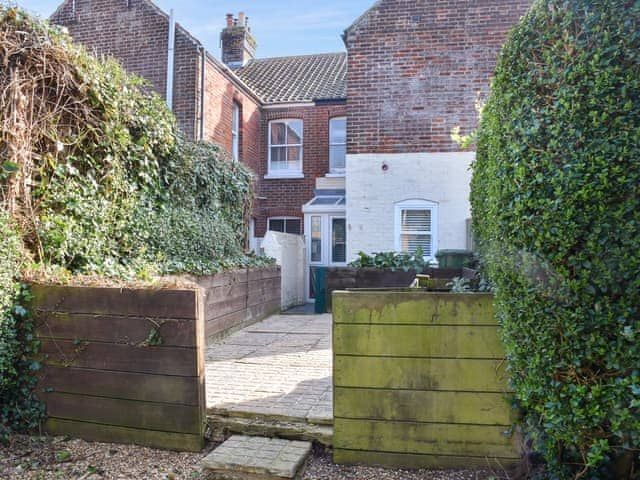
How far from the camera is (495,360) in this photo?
2.96 m

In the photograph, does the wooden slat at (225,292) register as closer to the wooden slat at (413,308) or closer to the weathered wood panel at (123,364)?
the weathered wood panel at (123,364)

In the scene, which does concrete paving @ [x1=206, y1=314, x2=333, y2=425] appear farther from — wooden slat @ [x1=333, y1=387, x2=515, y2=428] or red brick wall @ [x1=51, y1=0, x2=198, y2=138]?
red brick wall @ [x1=51, y1=0, x2=198, y2=138]

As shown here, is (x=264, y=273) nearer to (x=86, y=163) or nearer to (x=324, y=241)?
(x=86, y=163)

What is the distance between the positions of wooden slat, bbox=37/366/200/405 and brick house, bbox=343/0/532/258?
24.9 feet

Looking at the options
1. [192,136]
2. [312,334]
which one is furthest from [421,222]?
[192,136]

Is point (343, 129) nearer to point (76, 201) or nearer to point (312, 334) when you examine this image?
point (312, 334)

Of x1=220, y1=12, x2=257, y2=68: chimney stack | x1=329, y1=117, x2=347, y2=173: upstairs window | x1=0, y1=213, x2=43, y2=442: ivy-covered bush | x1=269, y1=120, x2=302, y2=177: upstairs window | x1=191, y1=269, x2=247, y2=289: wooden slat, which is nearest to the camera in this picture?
x1=0, y1=213, x2=43, y2=442: ivy-covered bush

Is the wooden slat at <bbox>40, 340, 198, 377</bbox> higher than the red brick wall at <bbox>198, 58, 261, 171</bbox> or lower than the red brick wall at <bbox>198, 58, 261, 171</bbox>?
lower

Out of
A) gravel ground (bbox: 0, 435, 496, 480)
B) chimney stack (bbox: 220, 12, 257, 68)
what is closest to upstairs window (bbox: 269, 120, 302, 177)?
chimney stack (bbox: 220, 12, 257, 68)

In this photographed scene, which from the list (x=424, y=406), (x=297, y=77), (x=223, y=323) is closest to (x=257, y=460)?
(x=424, y=406)

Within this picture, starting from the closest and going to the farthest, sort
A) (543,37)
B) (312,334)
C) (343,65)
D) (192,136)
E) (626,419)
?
1. (626,419)
2. (543,37)
3. (312,334)
4. (192,136)
5. (343,65)

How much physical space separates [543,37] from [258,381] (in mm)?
3617

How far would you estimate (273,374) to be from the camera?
4.74 m

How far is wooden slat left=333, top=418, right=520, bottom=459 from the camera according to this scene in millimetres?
2977
